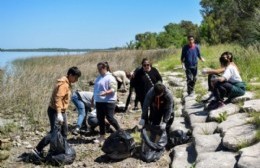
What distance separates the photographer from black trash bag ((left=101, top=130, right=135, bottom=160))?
7949 mm

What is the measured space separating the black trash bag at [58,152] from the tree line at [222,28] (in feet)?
39.0

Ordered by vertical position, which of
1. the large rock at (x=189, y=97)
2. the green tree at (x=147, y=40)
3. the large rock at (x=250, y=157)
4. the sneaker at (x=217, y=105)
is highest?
the green tree at (x=147, y=40)

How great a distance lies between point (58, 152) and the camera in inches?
314

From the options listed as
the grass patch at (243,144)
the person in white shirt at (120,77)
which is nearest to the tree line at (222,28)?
the person in white shirt at (120,77)

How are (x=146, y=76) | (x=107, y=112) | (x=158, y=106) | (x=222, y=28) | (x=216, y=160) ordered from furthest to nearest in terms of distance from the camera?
(x=222, y=28), (x=146, y=76), (x=107, y=112), (x=158, y=106), (x=216, y=160)

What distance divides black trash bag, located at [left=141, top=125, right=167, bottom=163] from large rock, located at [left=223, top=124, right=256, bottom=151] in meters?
1.23

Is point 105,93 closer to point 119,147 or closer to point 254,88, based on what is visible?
point 119,147

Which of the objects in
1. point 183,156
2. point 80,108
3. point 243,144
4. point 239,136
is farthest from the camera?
point 80,108

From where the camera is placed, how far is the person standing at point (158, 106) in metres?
8.19

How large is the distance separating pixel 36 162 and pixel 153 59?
2361 centimetres

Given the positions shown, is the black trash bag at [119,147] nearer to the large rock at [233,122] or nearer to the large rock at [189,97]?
the large rock at [233,122]

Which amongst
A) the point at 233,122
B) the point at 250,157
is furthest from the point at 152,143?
the point at 250,157

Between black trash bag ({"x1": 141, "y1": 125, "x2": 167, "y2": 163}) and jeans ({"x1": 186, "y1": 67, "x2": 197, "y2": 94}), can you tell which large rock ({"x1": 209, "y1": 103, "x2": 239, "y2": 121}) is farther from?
jeans ({"x1": 186, "y1": 67, "x2": 197, "y2": 94})

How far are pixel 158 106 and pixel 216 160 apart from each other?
6.66 feet
